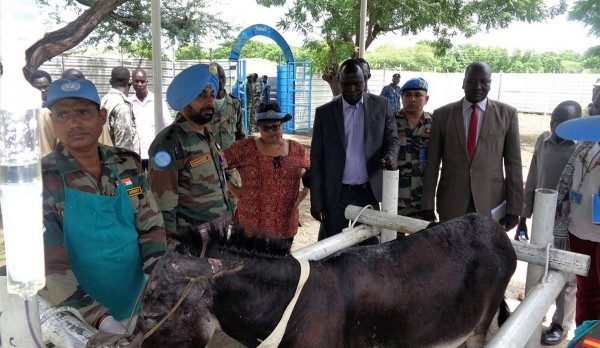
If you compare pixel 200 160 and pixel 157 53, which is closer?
pixel 200 160

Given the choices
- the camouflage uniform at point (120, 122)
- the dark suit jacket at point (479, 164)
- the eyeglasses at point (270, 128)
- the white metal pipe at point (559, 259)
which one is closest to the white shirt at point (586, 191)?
the dark suit jacket at point (479, 164)

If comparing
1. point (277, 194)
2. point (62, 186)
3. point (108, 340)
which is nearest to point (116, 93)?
point (277, 194)

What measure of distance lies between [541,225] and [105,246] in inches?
81.8

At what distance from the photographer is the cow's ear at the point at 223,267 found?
1.50 meters

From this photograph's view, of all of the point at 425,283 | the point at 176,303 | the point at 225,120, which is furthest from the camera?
the point at 225,120

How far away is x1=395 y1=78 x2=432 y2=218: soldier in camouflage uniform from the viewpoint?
12.8ft

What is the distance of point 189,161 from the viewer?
2.68 m

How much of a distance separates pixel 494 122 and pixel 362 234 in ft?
4.40

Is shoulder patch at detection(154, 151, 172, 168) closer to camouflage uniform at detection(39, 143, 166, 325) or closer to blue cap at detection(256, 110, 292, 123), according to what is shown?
camouflage uniform at detection(39, 143, 166, 325)

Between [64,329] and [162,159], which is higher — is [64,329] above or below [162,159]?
below

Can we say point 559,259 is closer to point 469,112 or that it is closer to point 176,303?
point 469,112

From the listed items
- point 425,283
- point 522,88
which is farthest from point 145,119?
point 522,88

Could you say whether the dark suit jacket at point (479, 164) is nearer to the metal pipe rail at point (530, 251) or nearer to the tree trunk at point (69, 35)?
the metal pipe rail at point (530, 251)

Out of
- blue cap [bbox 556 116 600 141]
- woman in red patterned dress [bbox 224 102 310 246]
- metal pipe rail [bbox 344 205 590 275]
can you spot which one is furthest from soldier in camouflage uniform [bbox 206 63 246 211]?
blue cap [bbox 556 116 600 141]
